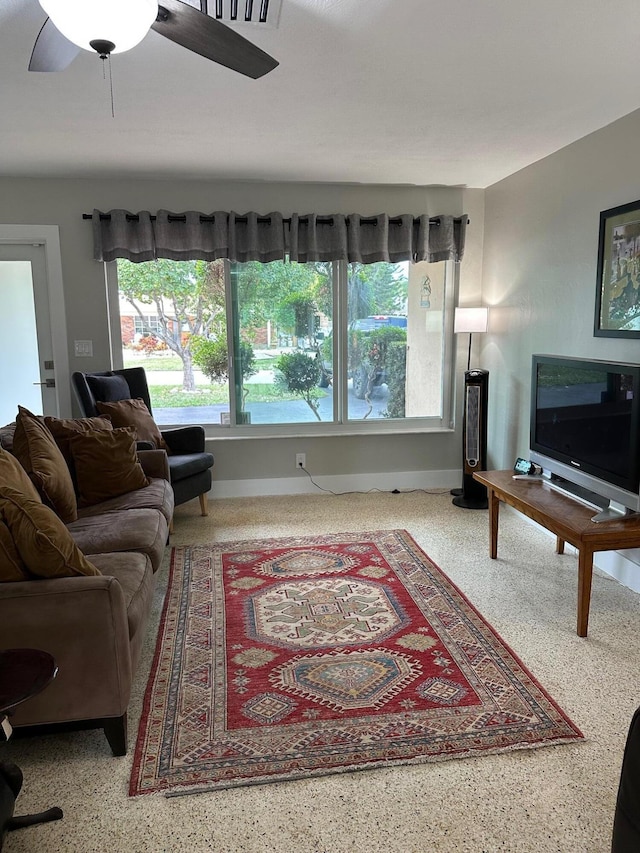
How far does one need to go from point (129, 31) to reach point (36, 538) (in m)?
1.42

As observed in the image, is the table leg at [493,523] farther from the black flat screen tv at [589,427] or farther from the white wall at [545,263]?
the white wall at [545,263]

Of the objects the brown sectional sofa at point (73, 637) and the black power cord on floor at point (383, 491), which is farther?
the black power cord on floor at point (383, 491)

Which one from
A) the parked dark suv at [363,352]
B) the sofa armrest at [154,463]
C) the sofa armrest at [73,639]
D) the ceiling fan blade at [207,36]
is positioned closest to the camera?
the ceiling fan blade at [207,36]

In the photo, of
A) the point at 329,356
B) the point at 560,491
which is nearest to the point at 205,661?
the point at 560,491

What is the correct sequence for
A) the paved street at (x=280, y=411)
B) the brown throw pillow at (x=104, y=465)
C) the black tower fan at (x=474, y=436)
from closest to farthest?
the brown throw pillow at (x=104, y=465) → the black tower fan at (x=474, y=436) → the paved street at (x=280, y=411)

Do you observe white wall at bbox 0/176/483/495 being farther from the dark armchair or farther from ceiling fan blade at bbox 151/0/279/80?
ceiling fan blade at bbox 151/0/279/80

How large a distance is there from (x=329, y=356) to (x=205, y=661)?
2.87 metres

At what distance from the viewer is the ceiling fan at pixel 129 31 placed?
55.4 inches

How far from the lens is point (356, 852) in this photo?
1594mm

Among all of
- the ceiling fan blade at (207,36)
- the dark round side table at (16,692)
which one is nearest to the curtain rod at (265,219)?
the ceiling fan blade at (207,36)

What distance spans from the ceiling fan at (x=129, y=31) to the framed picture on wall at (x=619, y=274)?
2105 mm

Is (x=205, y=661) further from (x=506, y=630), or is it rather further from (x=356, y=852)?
(x=506, y=630)

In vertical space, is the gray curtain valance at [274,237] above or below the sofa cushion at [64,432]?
above

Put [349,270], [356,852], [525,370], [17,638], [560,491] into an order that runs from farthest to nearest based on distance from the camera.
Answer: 1. [349,270]
2. [525,370]
3. [560,491]
4. [17,638]
5. [356,852]
